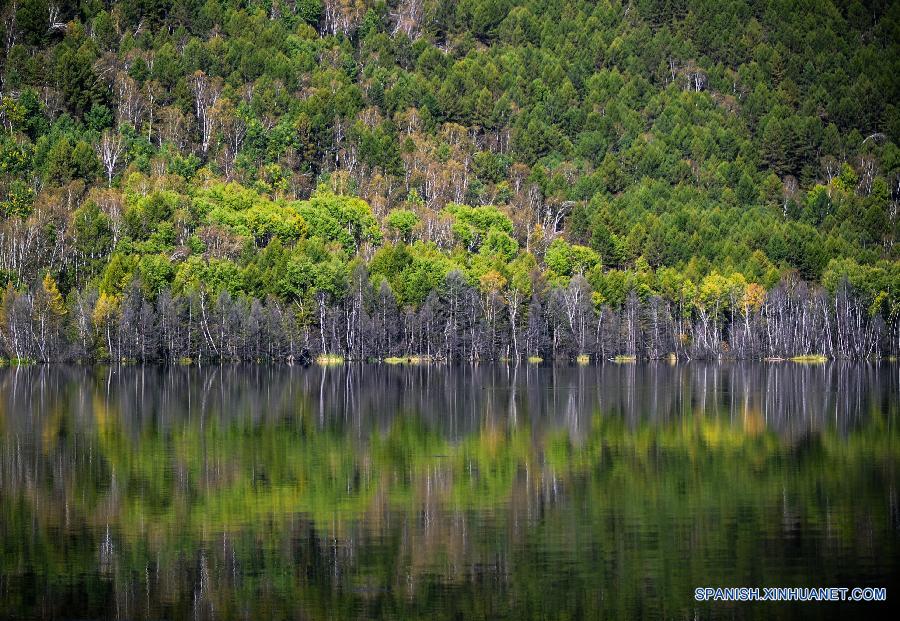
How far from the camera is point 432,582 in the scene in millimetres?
35719

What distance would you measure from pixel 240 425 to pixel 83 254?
8953 centimetres

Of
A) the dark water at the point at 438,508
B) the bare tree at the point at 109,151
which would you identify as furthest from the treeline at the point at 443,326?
the dark water at the point at 438,508

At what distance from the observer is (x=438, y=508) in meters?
45.9

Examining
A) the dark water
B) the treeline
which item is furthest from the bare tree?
the dark water

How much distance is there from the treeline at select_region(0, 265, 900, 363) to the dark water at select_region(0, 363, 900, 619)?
52.7 meters

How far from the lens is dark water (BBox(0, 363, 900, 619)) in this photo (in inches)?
1364

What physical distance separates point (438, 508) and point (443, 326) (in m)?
110

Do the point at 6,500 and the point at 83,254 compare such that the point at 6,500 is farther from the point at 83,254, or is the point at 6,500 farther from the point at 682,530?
the point at 83,254

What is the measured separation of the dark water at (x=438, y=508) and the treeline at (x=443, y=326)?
52744 mm

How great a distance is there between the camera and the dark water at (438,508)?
34656mm

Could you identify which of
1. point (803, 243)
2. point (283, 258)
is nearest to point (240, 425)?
point (283, 258)

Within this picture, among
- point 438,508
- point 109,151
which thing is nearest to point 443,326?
point 109,151

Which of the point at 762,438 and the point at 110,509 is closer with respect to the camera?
the point at 110,509

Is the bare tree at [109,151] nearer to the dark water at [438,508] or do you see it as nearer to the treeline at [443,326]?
the treeline at [443,326]
